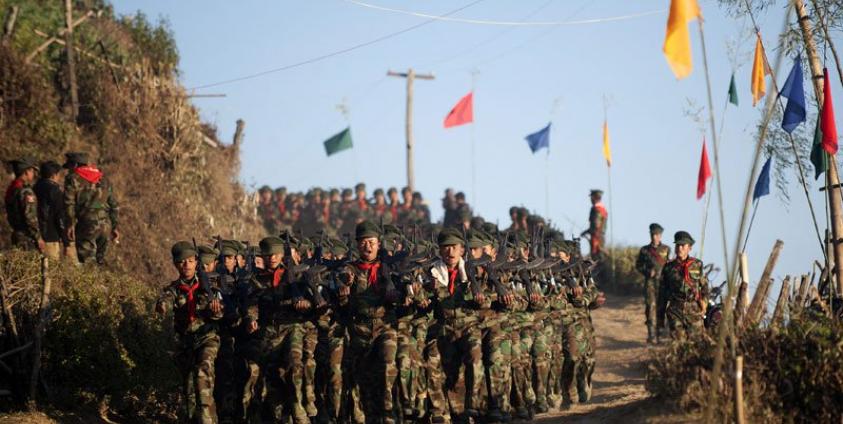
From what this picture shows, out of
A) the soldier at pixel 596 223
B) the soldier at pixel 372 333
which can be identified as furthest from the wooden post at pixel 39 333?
the soldier at pixel 596 223

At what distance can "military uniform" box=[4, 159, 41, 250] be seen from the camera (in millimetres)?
17344

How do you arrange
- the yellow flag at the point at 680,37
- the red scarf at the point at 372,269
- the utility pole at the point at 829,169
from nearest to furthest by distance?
the yellow flag at the point at 680,37 → the red scarf at the point at 372,269 → the utility pole at the point at 829,169

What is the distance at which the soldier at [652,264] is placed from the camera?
2048 centimetres

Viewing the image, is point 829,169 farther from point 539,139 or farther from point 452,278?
point 539,139

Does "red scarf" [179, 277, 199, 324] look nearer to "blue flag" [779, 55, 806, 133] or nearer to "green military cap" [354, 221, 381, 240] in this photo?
"green military cap" [354, 221, 381, 240]

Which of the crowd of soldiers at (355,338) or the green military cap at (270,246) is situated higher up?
the green military cap at (270,246)

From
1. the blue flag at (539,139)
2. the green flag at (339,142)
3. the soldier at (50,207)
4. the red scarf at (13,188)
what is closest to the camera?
the red scarf at (13,188)

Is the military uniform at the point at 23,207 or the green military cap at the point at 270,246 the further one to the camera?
the military uniform at the point at 23,207

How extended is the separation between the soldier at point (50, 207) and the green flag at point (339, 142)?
1684 centimetres

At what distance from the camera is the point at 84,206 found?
59.8 feet

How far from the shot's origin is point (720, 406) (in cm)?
935

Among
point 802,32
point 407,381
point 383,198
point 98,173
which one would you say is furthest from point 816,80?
point 383,198

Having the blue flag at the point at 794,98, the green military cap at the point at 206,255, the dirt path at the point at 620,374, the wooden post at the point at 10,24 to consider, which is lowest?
the dirt path at the point at 620,374

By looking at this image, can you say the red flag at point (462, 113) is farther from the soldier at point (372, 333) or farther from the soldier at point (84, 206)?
the soldier at point (372, 333)
